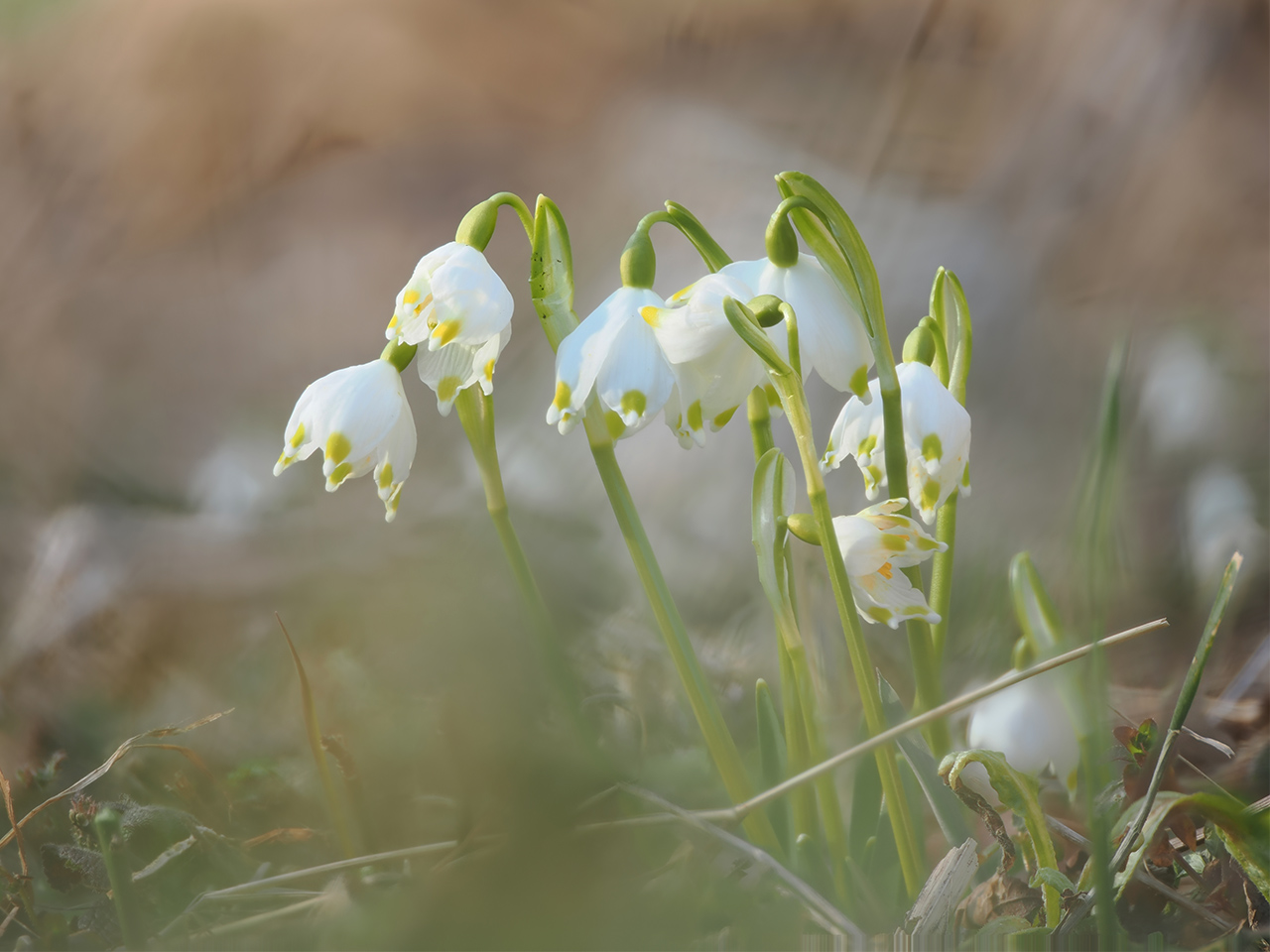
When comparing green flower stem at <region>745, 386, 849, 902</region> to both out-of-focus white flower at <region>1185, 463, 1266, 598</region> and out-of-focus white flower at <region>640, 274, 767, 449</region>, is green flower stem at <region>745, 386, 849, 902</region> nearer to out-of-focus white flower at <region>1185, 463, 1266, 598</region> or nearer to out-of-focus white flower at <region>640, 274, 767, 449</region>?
out-of-focus white flower at <region>640, 274, 767, 449</region>

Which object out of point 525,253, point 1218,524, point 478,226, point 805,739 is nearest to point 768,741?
point 805,739

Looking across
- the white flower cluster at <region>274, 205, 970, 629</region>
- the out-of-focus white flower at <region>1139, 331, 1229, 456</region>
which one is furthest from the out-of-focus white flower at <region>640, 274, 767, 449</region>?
the out-of-focus white flower at <region>1139, 331, 1229, 456</region>

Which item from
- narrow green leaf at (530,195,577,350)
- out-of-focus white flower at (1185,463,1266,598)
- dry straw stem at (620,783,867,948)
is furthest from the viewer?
out-of-focus white flower at (1185,463,1266,598)

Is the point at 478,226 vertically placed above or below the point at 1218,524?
above

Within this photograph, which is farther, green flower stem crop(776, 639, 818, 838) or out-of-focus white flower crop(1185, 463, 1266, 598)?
out-of-focus white flower crop(1185, 463, 1266, 598)

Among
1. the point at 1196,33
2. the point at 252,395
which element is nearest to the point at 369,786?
the point at 252,395

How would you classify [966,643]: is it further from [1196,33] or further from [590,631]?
[1196,33]

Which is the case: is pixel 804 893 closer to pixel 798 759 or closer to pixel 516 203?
pixel 798 759
